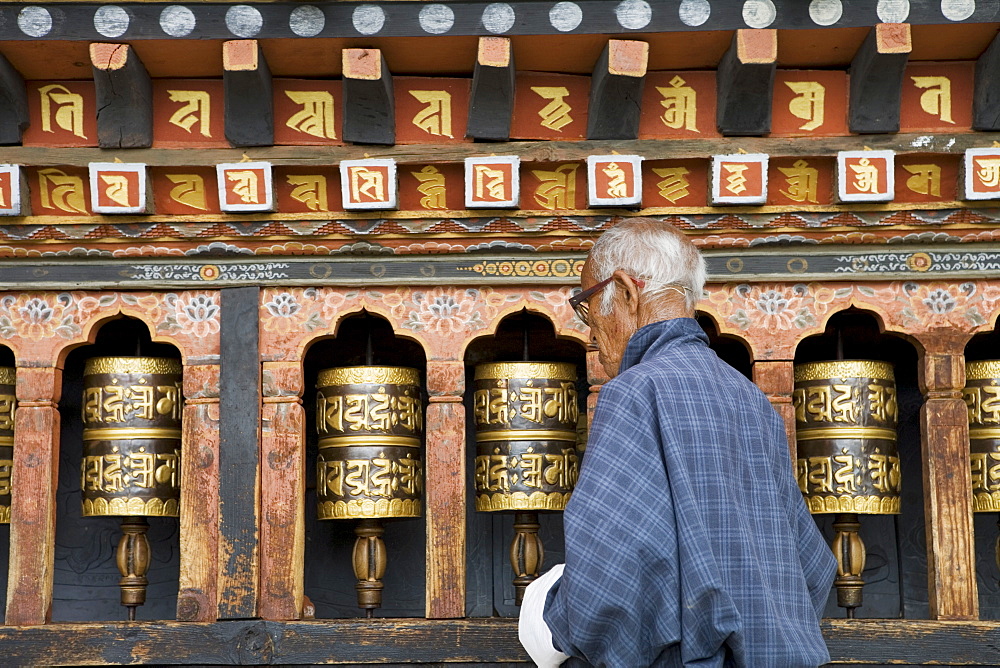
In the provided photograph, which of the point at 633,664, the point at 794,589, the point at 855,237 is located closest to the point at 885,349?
the point at 855,237

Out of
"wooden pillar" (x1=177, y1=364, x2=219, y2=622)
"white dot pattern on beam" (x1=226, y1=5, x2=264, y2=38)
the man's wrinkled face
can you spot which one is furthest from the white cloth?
"white dot pattern on beam" (x1=226, y1=5, x2=264, y2=38)

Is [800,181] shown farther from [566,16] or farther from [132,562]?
[132,562]

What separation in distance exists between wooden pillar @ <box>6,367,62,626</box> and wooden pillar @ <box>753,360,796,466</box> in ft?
6.77

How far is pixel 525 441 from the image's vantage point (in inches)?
143

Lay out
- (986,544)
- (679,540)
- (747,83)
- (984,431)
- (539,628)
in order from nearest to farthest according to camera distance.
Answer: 1. (679,540)
2. (539,628)
3. (747,83)
4. (984,431)
5. (986,544)

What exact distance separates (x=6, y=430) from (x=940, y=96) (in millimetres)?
2955

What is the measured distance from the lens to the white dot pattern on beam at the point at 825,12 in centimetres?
337

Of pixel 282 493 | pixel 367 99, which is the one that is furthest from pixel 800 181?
pixel 282 493

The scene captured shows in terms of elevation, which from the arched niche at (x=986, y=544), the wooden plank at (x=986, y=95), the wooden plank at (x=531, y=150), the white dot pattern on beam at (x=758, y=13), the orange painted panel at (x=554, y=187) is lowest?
the arched niche at (x=986, y=544)

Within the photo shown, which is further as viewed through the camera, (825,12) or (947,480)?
(947,480)

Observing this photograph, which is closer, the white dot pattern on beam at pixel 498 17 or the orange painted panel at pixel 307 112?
the white dot pattern on beam at pixel 498 17

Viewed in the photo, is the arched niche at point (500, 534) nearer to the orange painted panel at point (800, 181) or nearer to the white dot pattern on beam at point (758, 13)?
the orange painted panel at point (800, 181)

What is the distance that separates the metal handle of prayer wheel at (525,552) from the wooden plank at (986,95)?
173 centimetres

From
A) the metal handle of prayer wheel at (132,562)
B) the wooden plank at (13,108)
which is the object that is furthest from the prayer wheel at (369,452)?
the wooden plank at (13,108)
